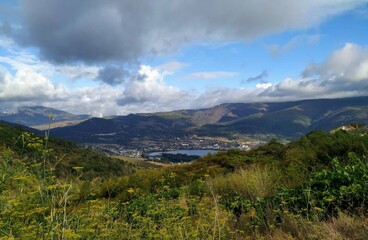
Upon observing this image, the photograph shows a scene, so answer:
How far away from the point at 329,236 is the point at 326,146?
23.4ft

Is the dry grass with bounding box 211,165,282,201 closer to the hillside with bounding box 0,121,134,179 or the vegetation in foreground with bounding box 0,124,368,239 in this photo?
the vegetation in foreground with bounding box 0,124,368,239

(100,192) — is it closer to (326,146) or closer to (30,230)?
(326,146)

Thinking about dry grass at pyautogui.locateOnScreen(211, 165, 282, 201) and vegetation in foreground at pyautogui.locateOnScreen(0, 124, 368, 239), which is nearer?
vegetation in foreground at pyautogui.locateOnScreen(0, 124, 368, 239)

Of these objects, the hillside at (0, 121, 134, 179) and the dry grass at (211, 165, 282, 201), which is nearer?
the hillside at (0, 121, 134, 179)

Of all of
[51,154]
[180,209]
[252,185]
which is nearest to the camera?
[51,154]

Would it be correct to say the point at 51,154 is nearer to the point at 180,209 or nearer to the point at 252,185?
the point at 180,209

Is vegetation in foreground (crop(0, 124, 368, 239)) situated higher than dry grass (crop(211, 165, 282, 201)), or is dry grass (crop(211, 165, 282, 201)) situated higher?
vegetation in foreground (crop(0, 124, 368, 239))

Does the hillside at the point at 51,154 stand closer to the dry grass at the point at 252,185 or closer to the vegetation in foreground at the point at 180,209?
the vegetation in foreground at the point at 180,209

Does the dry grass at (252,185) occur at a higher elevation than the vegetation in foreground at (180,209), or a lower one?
lower

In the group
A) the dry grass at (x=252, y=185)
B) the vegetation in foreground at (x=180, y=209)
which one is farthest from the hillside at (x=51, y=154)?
the dry grass at (x=252, y=185)

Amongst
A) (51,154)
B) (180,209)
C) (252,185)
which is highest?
(51,154)

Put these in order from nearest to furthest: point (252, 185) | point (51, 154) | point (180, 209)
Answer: point (51, 154) → point (180, 209) → point (252, 185)

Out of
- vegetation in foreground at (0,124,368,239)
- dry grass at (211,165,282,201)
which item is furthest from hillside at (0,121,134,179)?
dry grass at (211,165,282,201)

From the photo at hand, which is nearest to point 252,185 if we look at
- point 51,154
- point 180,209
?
point 180,209
